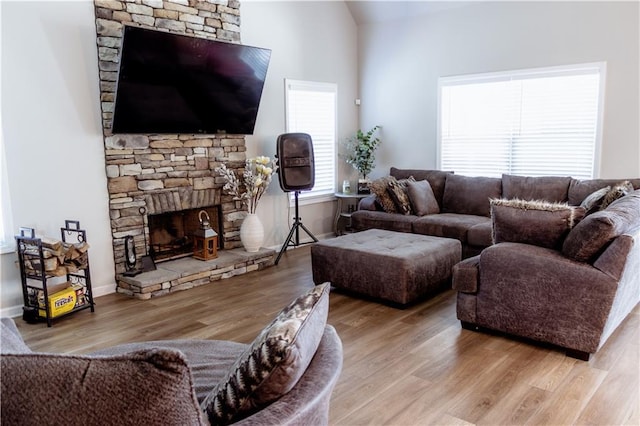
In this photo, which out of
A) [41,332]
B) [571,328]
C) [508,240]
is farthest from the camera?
[41,332]

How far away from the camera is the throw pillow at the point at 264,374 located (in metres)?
1.28

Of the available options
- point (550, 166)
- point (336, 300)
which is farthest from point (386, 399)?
point (550, 166)

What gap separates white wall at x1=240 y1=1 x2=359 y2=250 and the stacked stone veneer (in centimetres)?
37

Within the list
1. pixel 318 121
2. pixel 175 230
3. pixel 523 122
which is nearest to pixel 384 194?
pixel 318 121

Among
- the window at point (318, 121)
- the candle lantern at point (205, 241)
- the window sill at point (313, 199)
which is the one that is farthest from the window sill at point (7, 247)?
the window at point (318, 121)

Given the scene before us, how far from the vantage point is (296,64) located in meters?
6.07

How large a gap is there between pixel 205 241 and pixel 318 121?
238cm

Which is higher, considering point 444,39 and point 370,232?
point 444,39

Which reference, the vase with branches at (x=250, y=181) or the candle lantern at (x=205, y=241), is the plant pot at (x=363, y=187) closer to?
the vase with branches at (x=250, y=181)

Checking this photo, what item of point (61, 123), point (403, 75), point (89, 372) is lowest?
point (89, 372)

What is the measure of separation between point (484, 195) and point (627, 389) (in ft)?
10.1

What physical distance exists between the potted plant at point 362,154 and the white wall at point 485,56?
223 millimetres

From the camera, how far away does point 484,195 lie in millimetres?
5535

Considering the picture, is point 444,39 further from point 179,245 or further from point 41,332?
point 41,332
